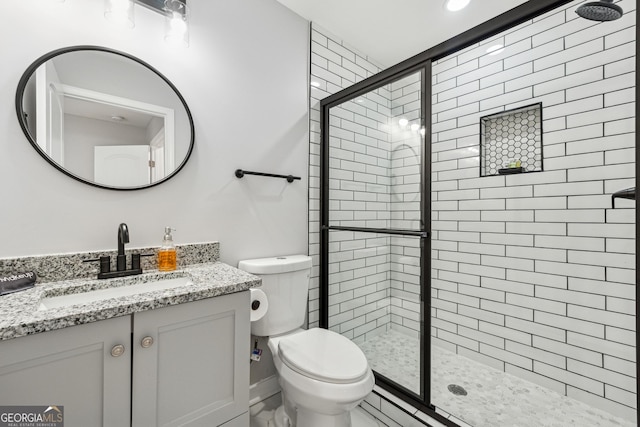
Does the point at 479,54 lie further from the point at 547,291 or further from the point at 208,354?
the point at 208,354

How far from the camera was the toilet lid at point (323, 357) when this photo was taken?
3.91 feet

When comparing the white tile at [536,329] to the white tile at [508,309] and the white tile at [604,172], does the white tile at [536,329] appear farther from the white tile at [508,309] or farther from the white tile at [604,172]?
the white tile at [604,172]

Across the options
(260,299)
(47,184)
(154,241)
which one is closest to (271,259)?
(260,299)

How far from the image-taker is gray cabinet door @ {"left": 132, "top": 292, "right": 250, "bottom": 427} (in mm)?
904

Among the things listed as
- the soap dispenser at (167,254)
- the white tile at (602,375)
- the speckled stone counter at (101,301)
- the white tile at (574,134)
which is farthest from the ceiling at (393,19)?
the white tile at (602,375)

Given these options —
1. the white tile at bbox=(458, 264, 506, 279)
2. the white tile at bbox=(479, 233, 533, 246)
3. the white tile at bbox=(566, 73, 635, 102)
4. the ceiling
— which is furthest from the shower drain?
the ceiling

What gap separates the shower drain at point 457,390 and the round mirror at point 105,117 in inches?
83.0

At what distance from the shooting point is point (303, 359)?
129cm

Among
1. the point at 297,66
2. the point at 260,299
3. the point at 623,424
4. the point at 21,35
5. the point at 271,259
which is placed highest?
the point at 297,66

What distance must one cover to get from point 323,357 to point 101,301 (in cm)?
92

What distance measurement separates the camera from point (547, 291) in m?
1.80

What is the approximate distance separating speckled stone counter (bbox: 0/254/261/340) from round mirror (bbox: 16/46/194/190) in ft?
1.40

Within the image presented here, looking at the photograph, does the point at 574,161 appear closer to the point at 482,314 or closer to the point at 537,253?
the point at 537,253

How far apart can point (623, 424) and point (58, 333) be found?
260 centimetres
